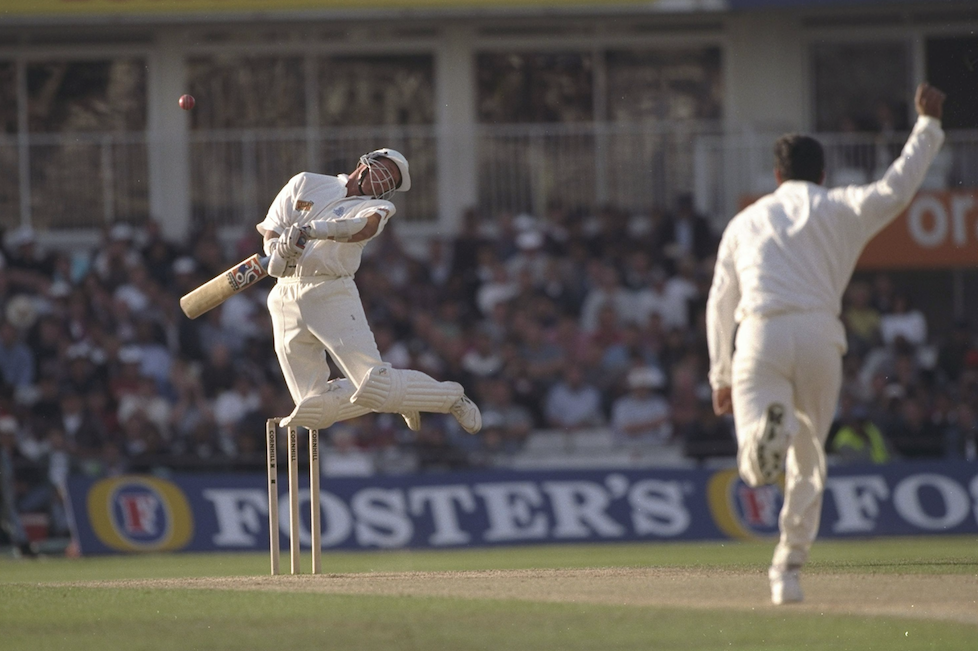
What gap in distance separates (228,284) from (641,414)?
7.26m

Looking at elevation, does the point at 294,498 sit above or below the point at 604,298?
below

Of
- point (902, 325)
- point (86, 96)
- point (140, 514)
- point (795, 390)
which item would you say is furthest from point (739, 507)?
point (86, 96)

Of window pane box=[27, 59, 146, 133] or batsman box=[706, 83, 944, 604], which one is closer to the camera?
batsman box=[706, 83, 944, 604]

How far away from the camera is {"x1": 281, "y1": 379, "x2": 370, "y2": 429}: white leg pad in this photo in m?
9.10

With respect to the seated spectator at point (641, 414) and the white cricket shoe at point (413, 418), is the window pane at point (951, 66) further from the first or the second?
the white cricket shoe at point (413, 418)

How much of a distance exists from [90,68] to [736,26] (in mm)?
8353

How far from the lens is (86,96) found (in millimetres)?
19625

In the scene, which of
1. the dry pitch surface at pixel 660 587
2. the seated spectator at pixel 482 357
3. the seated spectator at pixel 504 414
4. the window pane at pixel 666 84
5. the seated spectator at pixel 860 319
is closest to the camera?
the dry pitch surface at pixel 660 587

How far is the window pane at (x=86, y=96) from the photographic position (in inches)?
765

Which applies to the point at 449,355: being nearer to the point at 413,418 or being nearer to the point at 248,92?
the point at 248,92

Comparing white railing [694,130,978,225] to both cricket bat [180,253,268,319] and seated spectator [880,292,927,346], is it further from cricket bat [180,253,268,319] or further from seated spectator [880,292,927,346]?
cricket bat [180,253,268,319]

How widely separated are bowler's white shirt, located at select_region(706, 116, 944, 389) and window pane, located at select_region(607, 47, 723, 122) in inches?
523

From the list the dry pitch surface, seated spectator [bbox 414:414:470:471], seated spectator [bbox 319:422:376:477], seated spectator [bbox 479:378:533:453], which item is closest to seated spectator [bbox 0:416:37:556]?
seated spectator [bbox 319:422:376:477]

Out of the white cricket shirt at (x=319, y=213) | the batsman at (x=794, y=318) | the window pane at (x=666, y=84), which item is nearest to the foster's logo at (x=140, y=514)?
the white cricket shirt at (x=319, y=213)
